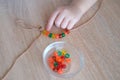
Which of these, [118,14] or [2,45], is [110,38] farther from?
[2,45]

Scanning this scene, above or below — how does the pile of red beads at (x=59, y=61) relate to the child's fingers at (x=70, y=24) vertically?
below

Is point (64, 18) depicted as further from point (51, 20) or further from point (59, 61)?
point (59, 61)

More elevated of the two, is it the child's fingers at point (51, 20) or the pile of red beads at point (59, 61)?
the child's fingers at point (51, 20)

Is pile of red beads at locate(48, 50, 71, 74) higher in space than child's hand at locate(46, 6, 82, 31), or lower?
lower

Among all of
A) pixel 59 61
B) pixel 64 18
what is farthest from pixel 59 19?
pixel 59 61

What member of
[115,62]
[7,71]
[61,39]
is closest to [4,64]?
[7,71]
